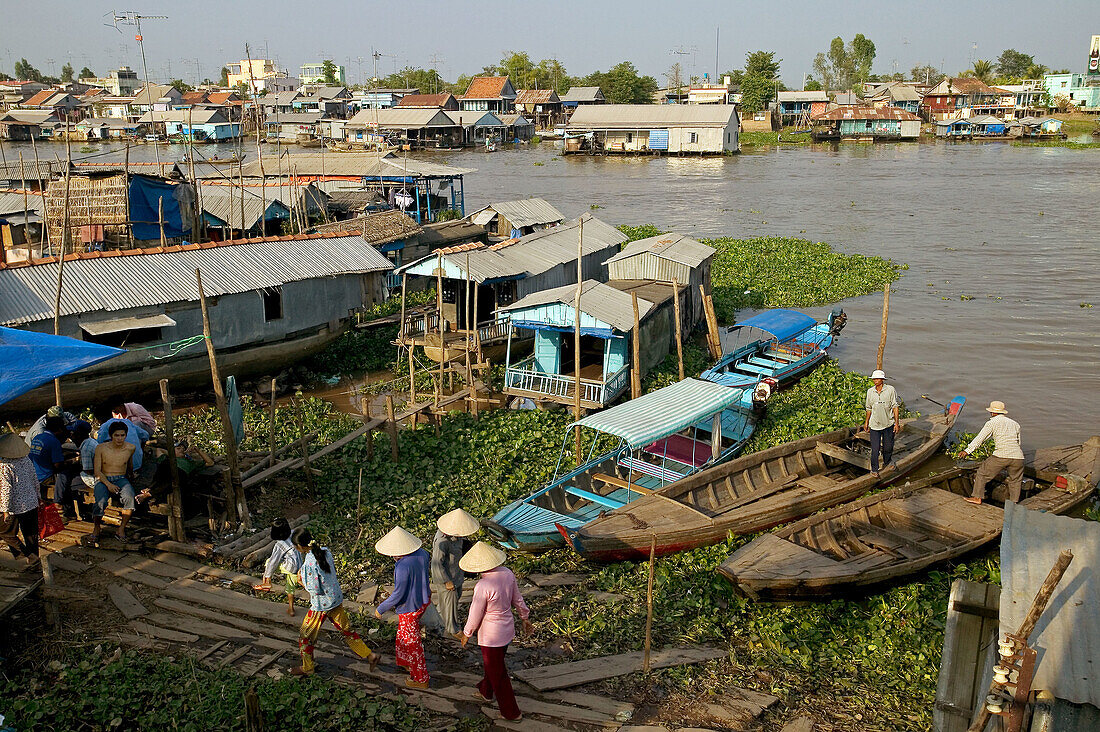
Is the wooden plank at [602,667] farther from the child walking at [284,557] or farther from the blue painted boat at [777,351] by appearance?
the blue painted boat at [777,351]

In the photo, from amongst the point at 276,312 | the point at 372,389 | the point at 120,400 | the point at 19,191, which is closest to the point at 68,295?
the point at 120,400

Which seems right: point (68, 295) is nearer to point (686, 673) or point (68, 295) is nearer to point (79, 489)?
point (79, 489)

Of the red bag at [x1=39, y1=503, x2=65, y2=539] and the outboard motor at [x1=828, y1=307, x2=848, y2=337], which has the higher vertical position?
the red bag at [x1=39, y1=503, x2=65, y2=539]

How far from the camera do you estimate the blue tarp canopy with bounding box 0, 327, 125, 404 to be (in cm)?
733

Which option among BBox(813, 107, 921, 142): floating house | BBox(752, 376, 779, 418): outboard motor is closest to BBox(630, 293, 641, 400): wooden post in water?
BBox(752, 376, 779, 418): outboard motor

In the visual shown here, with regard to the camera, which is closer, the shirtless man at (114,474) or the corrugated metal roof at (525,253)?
the shirtless man at (114,474)

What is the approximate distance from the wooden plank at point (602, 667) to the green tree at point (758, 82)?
83228 millimetres

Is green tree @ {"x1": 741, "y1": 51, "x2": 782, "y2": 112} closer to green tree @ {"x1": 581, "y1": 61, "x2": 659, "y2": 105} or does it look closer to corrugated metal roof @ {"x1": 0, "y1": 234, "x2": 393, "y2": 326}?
green tree @ {"x1": 581, "y1": 61, "x2": 659, "y2": 105}

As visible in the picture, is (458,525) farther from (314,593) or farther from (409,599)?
(314,593)

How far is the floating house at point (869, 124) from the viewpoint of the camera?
74.4 meters

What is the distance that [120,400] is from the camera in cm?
1348

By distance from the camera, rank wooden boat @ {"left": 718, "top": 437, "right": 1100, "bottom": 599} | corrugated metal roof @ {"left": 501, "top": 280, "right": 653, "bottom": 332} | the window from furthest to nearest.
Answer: the window → corrugated metal roof @ {"left": 501, "top": 280, "right": 653, "bottom": 332} → wooden boat @ {"left": 718, "top": 437, "right": 1100, "bottom": 599}

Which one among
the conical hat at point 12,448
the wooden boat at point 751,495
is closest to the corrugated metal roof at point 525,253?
the wooden boat at point 751,495

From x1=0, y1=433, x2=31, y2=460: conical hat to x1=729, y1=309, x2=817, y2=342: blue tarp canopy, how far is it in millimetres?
13137
